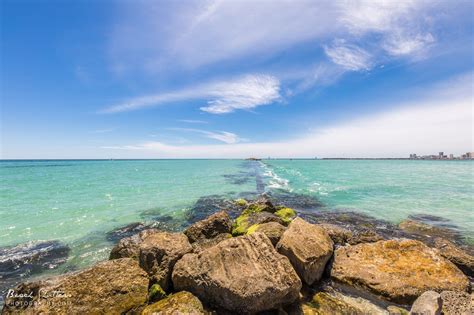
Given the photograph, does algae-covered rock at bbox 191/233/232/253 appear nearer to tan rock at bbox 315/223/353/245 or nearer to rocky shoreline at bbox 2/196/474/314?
rocky shoreline at bbox 2/196/474/314

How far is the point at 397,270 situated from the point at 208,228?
6.14 metres

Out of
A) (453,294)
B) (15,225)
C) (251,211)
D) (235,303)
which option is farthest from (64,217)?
(453,294)

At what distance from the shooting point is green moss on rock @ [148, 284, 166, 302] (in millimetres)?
5598

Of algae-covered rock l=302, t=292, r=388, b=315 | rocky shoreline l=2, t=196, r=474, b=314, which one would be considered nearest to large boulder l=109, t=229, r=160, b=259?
rocky shoreline l=2, t=196, r=474, b=314

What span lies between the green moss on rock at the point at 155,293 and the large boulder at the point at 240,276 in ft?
1.19

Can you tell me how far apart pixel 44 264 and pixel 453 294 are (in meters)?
12.9

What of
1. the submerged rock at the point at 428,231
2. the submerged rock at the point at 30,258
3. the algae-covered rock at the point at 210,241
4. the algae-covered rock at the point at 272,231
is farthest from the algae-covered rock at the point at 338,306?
the submerged rock at the point at 30,258

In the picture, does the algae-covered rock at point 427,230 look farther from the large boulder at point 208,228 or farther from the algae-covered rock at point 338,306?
the large boulder at point 208,228

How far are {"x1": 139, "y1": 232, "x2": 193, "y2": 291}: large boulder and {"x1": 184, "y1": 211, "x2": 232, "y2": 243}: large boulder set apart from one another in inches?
96.1

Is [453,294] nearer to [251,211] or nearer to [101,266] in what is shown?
[101,266]

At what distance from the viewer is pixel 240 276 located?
507 centimetres

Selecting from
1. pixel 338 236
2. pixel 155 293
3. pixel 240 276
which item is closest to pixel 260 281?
pixel 240 276

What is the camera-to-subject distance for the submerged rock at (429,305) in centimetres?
469

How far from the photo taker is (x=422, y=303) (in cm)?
490
